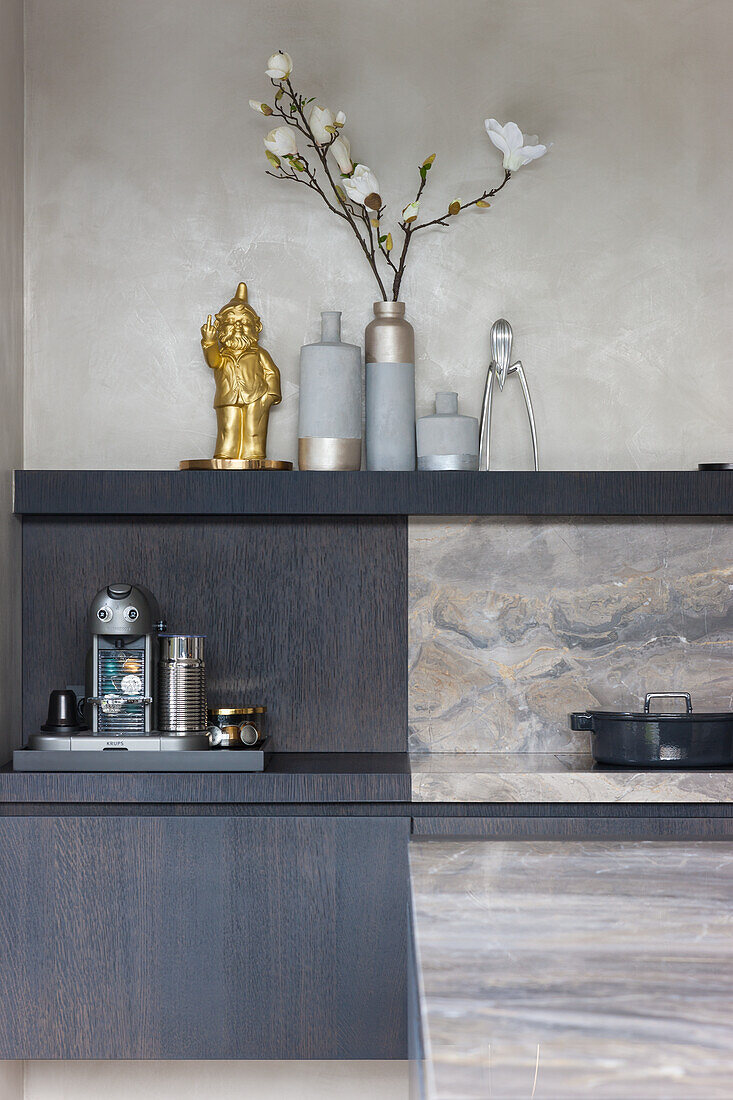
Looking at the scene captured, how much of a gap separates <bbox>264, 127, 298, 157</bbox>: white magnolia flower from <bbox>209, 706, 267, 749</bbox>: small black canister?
4.00 feet

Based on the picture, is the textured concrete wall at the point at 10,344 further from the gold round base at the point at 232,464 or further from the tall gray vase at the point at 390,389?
the tall gray vase at the point at 390,389

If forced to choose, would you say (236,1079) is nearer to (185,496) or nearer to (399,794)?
(399,794)

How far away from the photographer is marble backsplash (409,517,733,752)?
7.89 feet

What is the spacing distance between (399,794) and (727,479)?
0.95 meters

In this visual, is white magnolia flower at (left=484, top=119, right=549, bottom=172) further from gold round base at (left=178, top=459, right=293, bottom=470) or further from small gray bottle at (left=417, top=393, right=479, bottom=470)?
gold round base at (left=178, top=459, right=293, bottom=470)

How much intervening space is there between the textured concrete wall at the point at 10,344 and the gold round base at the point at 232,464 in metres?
0.41

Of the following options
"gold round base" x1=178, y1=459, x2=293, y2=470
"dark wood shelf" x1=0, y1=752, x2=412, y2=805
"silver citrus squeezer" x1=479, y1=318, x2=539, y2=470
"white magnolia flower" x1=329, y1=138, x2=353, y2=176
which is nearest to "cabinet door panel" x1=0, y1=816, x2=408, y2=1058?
"dark wood shelf" x1=0, y1=752, x2=412, y2=805

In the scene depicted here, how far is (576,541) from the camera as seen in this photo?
7.93 ft

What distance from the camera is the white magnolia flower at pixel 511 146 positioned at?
229 cm

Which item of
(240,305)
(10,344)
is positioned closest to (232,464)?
(240,305)

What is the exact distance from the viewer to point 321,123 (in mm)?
2307

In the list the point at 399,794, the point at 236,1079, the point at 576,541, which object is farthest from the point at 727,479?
the point at 236,1079

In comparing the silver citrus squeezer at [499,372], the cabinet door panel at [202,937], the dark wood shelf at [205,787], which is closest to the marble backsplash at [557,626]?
the silver citrus squeezer at [499,372]

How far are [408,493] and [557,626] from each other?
50 cm
